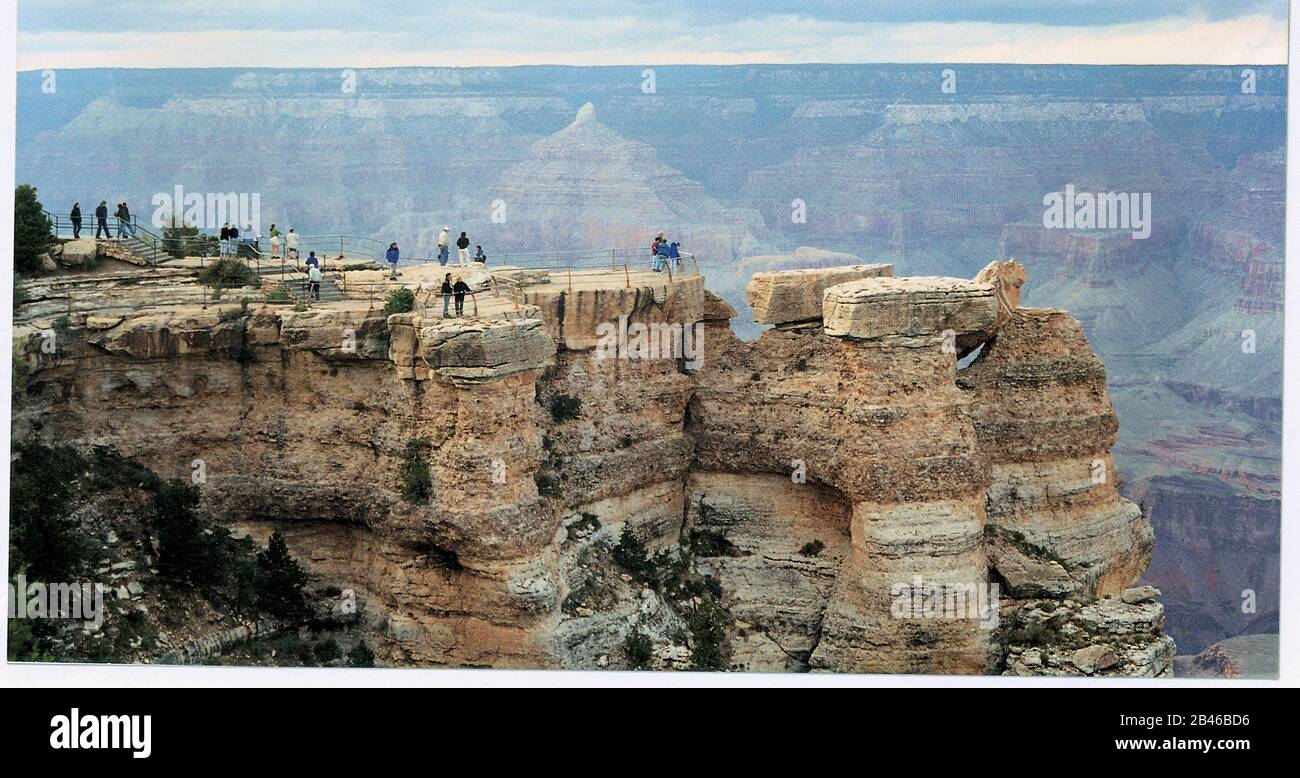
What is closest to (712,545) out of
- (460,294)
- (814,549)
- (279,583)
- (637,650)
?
(814,549)

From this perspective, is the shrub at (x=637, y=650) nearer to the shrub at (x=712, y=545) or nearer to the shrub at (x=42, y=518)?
the shrub at (x=712, y=545)

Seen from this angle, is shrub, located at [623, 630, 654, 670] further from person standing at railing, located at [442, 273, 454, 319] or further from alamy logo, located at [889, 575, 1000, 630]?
person standing at railing, located at [442, 273, 454, 319]

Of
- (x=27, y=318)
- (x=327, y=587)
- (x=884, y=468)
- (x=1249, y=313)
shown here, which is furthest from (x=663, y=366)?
(x=1249, y=313)

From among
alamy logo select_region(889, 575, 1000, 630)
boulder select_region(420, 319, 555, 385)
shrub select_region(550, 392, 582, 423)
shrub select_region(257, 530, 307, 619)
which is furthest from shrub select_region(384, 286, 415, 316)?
alamy logo select_region(889, 575, 1000, 630)

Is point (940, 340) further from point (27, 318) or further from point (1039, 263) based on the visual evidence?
point (1039, 263)

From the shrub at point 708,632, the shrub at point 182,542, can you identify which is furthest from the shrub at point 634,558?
the shrub at point 182,542
